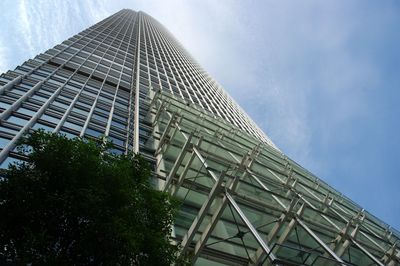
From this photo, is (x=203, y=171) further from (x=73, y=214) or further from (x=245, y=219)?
(x=73, y=214)

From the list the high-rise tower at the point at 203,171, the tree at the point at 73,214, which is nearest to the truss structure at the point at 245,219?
the high-rise tower at the point at 203,171

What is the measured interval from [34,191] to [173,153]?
11347 mm

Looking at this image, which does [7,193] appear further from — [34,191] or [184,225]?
[184,225]

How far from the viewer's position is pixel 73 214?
7.35 metres

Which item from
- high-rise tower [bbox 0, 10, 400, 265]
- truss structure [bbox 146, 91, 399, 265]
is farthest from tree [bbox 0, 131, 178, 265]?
truss structure [bbox 146, 91, 399, 265]

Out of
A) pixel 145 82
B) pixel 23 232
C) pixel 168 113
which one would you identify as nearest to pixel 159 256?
pixel 23 232

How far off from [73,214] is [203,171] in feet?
27.2

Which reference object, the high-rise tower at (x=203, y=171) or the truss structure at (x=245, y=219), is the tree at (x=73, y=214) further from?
the truss structure at (x=245, y=219)

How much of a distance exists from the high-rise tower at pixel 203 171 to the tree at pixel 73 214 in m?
3.16

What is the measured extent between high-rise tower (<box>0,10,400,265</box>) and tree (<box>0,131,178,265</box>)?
3.16 m

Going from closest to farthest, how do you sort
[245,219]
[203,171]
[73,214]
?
[73,214] → [245,219] → [203,171]

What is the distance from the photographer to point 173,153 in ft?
61.7

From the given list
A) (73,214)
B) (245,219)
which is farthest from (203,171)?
(73,214)

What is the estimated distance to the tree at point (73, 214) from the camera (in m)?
7.08
